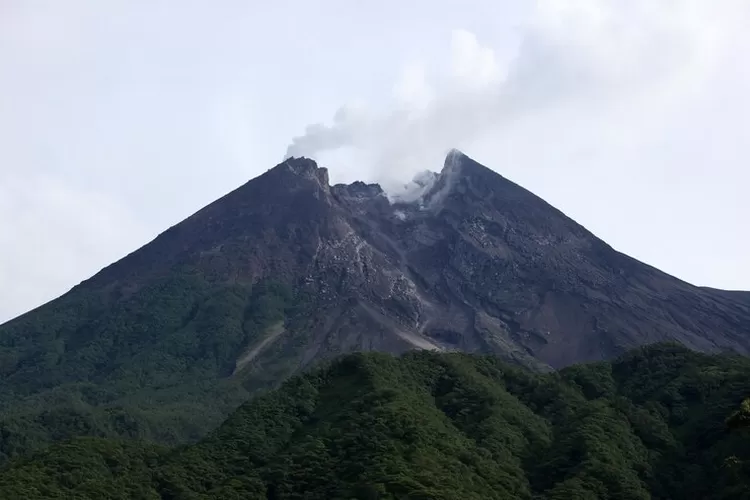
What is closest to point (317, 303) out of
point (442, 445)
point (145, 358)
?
point (145, 358)

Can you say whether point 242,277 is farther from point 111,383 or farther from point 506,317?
point 506,317

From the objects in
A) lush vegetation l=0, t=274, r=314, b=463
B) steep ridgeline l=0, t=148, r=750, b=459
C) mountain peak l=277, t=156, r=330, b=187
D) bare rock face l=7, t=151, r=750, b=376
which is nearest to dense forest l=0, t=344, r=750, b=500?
lush vegetation l=0, t=274, r=314, b=463

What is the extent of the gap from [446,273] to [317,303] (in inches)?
1046

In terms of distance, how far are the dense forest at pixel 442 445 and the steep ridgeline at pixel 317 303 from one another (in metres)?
44.7

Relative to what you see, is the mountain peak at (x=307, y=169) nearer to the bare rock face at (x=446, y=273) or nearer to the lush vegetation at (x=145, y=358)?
the bare rock face at (x=446, y=273)

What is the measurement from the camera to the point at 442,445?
172 feet

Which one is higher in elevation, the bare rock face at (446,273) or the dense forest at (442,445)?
the bare rock face at (446,273)

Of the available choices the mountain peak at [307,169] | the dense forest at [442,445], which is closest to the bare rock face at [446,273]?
the mountain peak at [307,169]

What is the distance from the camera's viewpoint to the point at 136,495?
48.7 meters

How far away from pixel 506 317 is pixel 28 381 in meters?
73.2

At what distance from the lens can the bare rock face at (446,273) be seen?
442 ft

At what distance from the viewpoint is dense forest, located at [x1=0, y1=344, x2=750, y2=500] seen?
4834 cm

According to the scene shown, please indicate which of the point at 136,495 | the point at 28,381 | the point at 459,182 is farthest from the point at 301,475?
the point at 459,182

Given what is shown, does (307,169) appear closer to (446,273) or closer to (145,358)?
(446,273)
